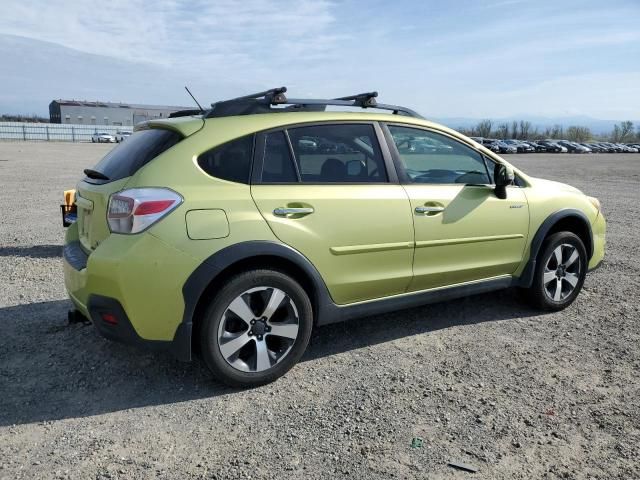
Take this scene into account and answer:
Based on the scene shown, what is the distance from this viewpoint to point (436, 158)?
447cm

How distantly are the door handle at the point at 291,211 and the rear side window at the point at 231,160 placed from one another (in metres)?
0.27

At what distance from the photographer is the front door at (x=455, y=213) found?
4023mm

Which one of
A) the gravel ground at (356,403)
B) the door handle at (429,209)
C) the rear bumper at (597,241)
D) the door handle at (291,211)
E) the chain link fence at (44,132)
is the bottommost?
the gravel ground at (356,403)

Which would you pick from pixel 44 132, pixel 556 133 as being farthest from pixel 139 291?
pixel 556 133

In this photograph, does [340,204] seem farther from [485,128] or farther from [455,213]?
[485,128]

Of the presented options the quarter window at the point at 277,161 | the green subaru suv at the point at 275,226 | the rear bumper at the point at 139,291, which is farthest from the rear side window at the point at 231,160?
the rear bumper at the point at 139,291

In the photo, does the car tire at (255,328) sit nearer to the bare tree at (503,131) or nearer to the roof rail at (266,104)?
the roof rail at (266,104)

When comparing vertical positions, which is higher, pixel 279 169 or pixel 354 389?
pixel 279 169

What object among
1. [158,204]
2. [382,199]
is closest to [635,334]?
[382,199]

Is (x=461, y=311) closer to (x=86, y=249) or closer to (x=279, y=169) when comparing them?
(x=279, y=169)

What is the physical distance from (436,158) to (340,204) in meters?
1.27

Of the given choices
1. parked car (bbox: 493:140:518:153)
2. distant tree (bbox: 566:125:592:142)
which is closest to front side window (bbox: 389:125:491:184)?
parked car (bbox: 493:140:518:153)

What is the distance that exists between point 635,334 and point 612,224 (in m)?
5.87

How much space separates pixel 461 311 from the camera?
4961 millimetres
